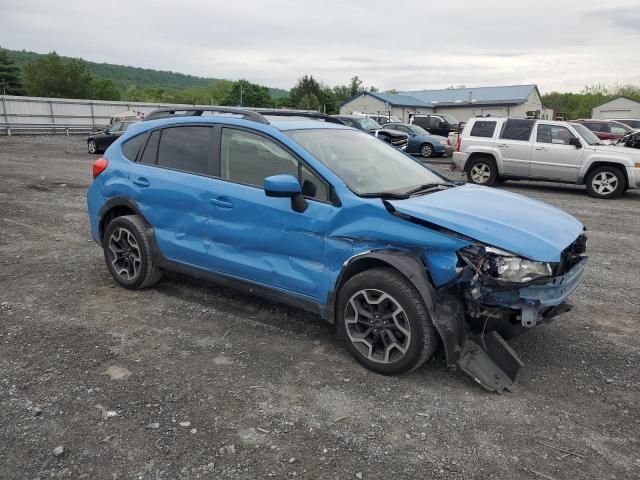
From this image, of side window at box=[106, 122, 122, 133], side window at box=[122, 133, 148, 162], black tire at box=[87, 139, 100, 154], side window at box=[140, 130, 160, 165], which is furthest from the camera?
black tire at box=[87, 139, 100, 154]

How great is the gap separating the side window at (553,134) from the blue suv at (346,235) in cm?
913

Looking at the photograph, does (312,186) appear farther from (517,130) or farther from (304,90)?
(304,90)

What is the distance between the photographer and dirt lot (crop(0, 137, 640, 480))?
2705 mm

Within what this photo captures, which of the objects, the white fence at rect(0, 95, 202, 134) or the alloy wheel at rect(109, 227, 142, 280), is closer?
the alloy wheel at rect(109, 227, 142, 280)

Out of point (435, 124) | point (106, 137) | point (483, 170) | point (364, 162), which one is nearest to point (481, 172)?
point (483, 170)

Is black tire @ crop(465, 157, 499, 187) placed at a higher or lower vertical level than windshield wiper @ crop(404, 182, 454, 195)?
lower

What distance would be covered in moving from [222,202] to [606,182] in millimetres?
10722

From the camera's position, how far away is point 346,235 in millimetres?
3609

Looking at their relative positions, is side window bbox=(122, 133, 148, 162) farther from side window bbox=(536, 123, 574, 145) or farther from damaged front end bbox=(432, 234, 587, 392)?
side window bbox=(536, 123, 574, 145)

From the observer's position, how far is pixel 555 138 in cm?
1248

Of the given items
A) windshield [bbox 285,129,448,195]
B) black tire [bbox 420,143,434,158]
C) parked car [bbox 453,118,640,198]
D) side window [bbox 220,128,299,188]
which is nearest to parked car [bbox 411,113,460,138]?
black tire [bbox 420,143,434,158]

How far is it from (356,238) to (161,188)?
2.06 m

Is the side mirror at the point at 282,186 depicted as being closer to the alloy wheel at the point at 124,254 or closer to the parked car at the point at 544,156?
the alloy wheel at the point at 124,254

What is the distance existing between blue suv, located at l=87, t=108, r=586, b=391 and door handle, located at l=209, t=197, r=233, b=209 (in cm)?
1
